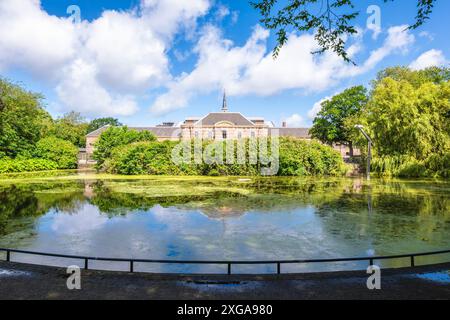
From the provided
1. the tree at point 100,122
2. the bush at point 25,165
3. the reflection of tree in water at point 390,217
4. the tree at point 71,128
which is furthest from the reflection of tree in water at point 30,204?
the tree at point 100,122

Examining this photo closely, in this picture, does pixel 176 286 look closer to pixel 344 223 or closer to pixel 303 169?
pixel 344 223

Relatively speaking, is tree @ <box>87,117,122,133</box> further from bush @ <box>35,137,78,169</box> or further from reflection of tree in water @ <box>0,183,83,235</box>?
reflection of tree in water @ <box>0,183,83,235</box>

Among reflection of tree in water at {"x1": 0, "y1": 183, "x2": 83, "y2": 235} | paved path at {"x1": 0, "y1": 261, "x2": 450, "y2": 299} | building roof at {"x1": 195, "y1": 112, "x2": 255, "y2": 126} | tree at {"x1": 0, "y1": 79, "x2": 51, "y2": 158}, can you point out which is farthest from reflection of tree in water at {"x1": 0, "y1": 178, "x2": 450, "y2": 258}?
building roof at {"x1": 195, "y1": 112, "x2": 255, "y2": 126}

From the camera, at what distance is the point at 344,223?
45.4 ft

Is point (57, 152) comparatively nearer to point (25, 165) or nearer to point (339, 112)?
point (25, 165)

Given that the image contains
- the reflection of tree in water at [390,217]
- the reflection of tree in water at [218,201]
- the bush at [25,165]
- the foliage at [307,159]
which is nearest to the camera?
the reflection of tree in water at [390,217]

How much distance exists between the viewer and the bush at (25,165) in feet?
147

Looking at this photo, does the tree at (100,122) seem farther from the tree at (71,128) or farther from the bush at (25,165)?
the bush at (25,165)

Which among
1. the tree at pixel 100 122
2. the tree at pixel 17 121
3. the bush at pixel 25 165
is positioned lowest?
the bush at pixel 25 165

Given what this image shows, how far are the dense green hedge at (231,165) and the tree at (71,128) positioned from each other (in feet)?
126

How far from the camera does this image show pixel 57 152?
55.2m

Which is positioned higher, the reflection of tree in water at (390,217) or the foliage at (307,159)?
the foliage at (307,159)

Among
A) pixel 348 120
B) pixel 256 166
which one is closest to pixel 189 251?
pixel 256 166

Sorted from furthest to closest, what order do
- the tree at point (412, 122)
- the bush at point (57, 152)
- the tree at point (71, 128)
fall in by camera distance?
the tree at point (71, 128)
the bush at point (57, 152)
the tree at point (412, 122)
